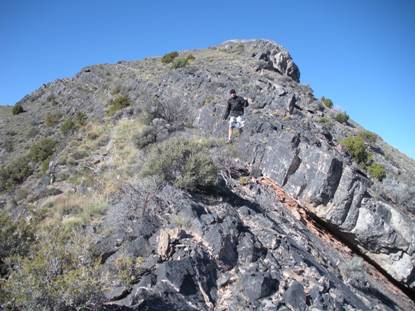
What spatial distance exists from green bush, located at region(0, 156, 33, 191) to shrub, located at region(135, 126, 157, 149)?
7.29 m

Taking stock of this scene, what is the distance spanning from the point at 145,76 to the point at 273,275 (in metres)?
20.9

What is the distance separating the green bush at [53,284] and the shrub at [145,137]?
714 centimetres

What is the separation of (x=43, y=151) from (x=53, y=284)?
15.7 m

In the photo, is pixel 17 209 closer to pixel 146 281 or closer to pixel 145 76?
pixel 146 281

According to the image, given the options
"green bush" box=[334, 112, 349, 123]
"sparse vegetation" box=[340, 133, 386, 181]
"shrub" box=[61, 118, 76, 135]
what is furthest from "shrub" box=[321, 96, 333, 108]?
"shrub" box=[61, 118, 76, 135]

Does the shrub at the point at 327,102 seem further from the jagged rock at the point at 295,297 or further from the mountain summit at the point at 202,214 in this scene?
the jagged rock at the point at 295,297

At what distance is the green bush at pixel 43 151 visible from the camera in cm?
1826

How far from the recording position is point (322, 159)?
36.4 ft

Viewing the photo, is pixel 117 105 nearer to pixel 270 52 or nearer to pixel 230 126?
pixel 230 126

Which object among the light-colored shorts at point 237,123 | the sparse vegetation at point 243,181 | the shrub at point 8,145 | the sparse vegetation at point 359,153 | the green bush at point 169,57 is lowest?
the sparse vegetation at point 243,181

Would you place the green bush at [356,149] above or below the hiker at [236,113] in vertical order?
above

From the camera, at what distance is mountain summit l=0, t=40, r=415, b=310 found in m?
5.59

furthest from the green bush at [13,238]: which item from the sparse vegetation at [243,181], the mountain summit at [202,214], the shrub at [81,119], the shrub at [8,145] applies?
the shrub at [8,145]

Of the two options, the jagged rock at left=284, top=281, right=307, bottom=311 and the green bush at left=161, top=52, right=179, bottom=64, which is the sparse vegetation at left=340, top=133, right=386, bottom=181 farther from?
the green bush at left=161, top=52, right=179, bottom=64
